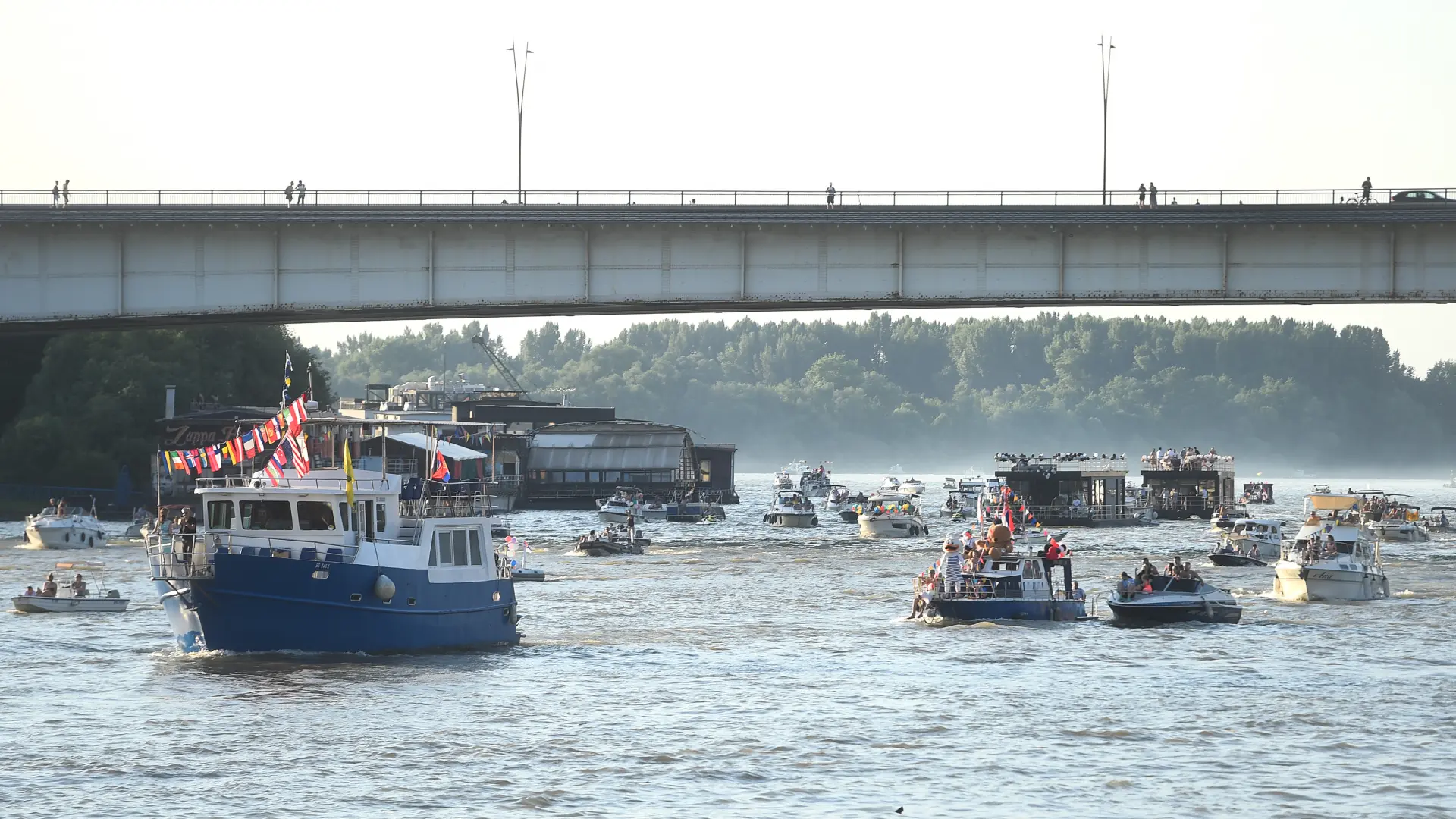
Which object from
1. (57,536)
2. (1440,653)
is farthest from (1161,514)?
(1440,653)

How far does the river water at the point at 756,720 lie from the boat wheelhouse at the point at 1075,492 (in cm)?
7988

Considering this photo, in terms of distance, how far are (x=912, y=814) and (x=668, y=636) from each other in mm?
28370

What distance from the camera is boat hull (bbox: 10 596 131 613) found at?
69.2 meters

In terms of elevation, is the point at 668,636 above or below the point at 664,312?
below

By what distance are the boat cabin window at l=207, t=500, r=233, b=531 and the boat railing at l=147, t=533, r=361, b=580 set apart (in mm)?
848

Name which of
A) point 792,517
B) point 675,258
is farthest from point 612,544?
point 792,517

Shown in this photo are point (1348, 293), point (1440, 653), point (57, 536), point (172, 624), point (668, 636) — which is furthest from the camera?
point (57, 536)

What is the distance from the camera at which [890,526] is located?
133250mm

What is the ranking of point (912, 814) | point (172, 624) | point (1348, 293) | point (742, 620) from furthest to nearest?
1. point (1348, 293)
2. point (742, 620)
3. point (172, 624)
4. point (912, 814)

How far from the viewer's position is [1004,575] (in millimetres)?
66438

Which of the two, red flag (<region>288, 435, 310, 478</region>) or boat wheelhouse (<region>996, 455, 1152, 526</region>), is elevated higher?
red flag (<region>288, 435, 310, 478</region>)

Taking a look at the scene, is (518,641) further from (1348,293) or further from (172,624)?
(1348,293)

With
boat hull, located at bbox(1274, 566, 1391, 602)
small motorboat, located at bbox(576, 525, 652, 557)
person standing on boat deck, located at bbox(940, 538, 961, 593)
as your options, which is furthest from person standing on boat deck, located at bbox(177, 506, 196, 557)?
small motorboat, located at bbox(576, 525, 652, 557)

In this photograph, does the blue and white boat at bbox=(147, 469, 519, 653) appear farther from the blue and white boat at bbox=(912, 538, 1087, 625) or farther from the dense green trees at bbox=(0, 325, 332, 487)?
the dense green trees at bbox=(0, 325, 332, 487)
